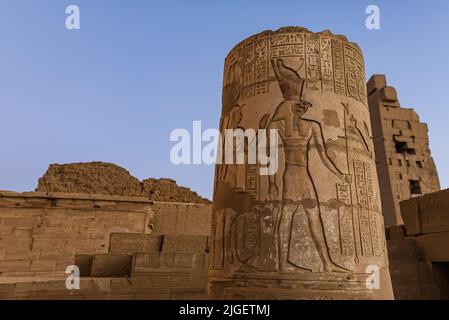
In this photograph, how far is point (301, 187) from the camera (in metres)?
3.06

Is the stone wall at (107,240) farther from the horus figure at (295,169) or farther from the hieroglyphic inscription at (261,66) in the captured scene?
the hieroglyphic inscription at (261,66)

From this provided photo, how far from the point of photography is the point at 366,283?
9.71 ft

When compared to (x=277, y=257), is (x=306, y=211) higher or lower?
higher

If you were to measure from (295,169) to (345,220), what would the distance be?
66 cm

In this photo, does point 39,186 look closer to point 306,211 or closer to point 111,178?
point 111,178

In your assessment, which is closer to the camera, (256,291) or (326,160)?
(256,291)

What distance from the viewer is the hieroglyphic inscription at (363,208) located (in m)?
3.07

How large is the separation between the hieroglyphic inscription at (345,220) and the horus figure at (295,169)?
111 millimetres

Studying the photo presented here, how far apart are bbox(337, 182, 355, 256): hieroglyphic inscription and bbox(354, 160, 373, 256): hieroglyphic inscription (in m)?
0.13

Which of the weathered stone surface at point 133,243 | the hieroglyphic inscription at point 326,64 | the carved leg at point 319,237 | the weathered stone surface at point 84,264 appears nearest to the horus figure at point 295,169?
the carved leg at point 319,237
